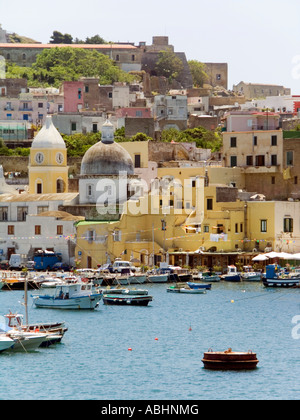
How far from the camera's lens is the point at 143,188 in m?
83.6

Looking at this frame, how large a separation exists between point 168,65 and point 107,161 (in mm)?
47808

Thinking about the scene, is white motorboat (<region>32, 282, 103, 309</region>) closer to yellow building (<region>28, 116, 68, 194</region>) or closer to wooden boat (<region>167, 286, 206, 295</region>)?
wooden boat (<region>167, 286, 206, 295</region>)

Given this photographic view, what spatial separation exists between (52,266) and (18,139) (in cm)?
2788

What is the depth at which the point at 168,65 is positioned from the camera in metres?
128

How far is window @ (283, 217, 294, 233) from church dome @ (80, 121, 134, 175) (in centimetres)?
1127

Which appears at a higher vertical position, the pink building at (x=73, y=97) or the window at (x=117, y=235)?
the pink building at (x=73, y=97)

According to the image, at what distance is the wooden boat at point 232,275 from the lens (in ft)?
242

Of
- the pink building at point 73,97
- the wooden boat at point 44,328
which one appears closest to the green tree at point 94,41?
the pink building at point 73,97

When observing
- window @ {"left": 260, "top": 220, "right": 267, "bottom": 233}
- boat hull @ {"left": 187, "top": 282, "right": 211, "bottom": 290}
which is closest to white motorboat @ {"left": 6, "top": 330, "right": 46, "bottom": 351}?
boat hull @ {"left": 187, "top": 282, "right": 211, "bottom": 290}

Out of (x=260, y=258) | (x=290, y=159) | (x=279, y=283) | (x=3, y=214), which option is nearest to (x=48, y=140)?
(x=3, y=214)

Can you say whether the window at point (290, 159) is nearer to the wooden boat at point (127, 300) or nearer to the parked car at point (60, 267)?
the parked car at point (60, 267)

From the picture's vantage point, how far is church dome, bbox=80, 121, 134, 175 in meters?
81.4

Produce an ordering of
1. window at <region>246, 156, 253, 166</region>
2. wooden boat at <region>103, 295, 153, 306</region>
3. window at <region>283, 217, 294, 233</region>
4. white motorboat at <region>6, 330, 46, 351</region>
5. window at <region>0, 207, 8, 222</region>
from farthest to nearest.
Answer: window at <region>246, 156, 253, 166</region> → window at <region>0, 207, 8, 222</region> → window at <region>283, 217, 294, 233</region> → wooden boat at <region>103, 295, 153, 306</region> → white motorboat at <region>6, 330, 46, 351</region>

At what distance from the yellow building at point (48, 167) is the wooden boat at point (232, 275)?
53.7ft
